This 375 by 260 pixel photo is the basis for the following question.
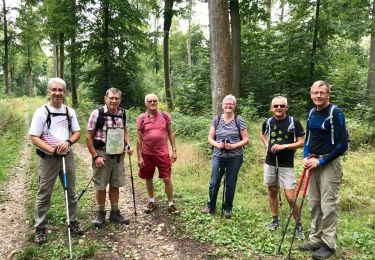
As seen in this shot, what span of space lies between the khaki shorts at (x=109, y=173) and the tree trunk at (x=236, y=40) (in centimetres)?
1094

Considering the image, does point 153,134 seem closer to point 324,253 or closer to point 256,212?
point 256,212

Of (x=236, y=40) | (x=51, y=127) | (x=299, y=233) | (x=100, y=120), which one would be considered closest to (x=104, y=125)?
(x=100, y=120)

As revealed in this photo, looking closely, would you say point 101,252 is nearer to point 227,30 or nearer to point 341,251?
point 341,251

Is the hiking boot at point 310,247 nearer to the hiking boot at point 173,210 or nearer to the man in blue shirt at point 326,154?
the man in blue shirt at point 326,154

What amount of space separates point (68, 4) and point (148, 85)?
6823 millimetres

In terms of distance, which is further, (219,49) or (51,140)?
(219,49)

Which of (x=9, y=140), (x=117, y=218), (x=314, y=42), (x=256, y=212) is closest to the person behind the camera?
(x=117, y=218)

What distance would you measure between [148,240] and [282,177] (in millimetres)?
2307

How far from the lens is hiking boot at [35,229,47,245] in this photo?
5.24 m

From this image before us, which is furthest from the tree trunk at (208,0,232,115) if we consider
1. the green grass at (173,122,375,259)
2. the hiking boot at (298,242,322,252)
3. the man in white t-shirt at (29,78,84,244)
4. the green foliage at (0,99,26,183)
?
the green foliage at (0,99,26,183)

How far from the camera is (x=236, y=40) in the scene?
1598cm

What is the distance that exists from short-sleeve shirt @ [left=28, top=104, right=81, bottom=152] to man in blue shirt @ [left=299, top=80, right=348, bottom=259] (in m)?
3.55

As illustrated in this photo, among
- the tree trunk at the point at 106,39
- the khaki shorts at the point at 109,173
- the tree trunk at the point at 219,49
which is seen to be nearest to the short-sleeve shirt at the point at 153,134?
the khaki shorts at the point at 109,173

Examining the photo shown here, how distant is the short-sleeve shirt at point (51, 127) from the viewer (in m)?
5.08
